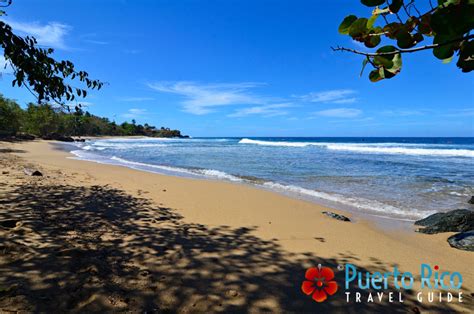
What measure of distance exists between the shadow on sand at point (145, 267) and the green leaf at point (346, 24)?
220cm

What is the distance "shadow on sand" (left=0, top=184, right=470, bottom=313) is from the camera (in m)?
2.23

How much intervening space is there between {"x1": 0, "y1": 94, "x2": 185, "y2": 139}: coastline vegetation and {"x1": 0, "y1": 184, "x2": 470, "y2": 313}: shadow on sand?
1791mm

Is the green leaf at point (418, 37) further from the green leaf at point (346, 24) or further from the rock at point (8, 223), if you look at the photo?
the rock at point (8, 223)

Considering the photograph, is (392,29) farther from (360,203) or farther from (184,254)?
(360,203)

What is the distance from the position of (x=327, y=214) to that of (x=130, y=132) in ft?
397

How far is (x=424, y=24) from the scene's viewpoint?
1.09 metres

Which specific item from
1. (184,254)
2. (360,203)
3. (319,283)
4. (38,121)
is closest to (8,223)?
(184,254)

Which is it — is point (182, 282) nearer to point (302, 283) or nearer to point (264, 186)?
point (302, 283)

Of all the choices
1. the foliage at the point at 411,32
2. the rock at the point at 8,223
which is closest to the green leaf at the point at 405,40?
the foliage at the point at 411,32

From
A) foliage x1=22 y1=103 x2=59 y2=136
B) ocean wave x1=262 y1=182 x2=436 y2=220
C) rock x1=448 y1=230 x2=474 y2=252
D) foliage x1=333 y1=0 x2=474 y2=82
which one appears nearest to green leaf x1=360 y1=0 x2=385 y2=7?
foliage x1=333 y1=0 x2=474 y2=82

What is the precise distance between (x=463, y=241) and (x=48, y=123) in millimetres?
66643

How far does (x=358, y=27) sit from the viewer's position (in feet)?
3.88

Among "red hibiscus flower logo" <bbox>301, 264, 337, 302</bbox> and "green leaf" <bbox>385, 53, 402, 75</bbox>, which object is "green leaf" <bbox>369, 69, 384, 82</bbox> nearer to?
"green leaf" <bbox>385, 53, 402, 75</bbox>

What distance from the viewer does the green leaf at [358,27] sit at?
1151 mm
